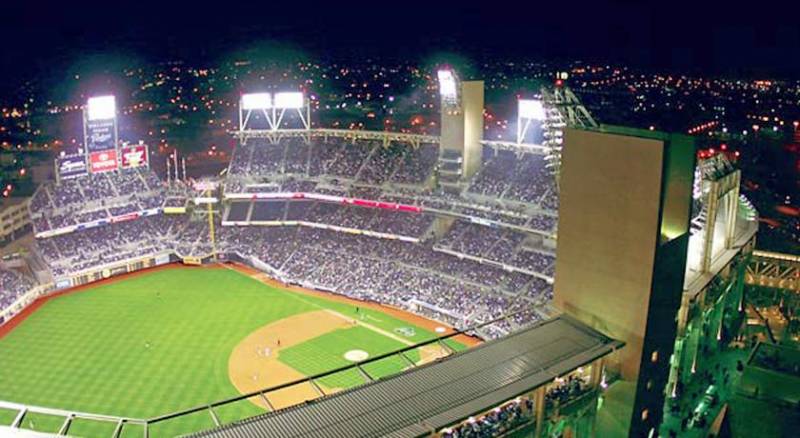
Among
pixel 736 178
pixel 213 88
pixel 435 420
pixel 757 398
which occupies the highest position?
pixel 213 88

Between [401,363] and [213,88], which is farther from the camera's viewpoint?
[213,88]

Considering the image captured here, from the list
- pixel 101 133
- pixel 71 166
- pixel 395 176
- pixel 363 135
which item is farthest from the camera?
pixel 363 135

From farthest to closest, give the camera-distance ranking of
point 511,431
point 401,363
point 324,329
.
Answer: point 324,329 → point 401,363 → point 511,431

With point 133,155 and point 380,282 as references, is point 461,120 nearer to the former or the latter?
point 380,282

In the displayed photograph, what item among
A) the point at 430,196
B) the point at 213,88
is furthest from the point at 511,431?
the point at 213,88

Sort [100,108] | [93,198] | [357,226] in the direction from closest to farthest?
[357,226] < [100,108] < [93,198]

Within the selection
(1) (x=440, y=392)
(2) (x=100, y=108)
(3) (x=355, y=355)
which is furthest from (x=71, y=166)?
(1) (x=440, y=392)

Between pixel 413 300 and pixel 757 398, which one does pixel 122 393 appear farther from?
pixel 757 398

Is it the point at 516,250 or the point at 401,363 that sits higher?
the point at 516,250
